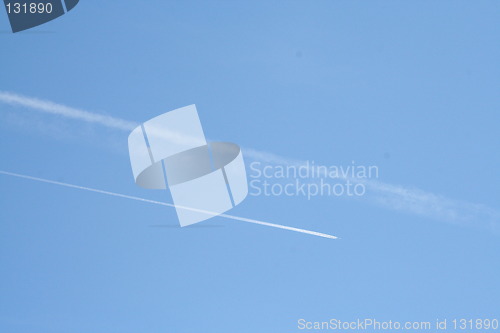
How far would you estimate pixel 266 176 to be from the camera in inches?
141

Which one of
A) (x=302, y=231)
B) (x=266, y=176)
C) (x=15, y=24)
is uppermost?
(x=15, y=24)

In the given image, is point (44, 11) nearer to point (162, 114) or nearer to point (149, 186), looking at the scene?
point (162, 114)

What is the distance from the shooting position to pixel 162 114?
3633 millimetres

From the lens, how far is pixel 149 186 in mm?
3584

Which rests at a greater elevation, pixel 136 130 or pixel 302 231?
pixel 136 130

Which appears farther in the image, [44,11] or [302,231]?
[44,11]

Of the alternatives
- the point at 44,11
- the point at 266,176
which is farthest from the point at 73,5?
the point at 266,176

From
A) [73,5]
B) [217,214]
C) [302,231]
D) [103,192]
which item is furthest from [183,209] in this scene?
[73,5]

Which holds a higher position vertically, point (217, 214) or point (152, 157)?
point (152, 157)

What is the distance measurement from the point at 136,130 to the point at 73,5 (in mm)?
995

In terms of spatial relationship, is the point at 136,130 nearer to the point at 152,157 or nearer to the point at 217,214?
the point at 152,157

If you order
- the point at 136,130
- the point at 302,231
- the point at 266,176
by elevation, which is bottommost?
the point at 302,231

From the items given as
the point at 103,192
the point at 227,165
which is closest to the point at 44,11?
the point at 103,192

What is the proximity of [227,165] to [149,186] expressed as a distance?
539 mm
